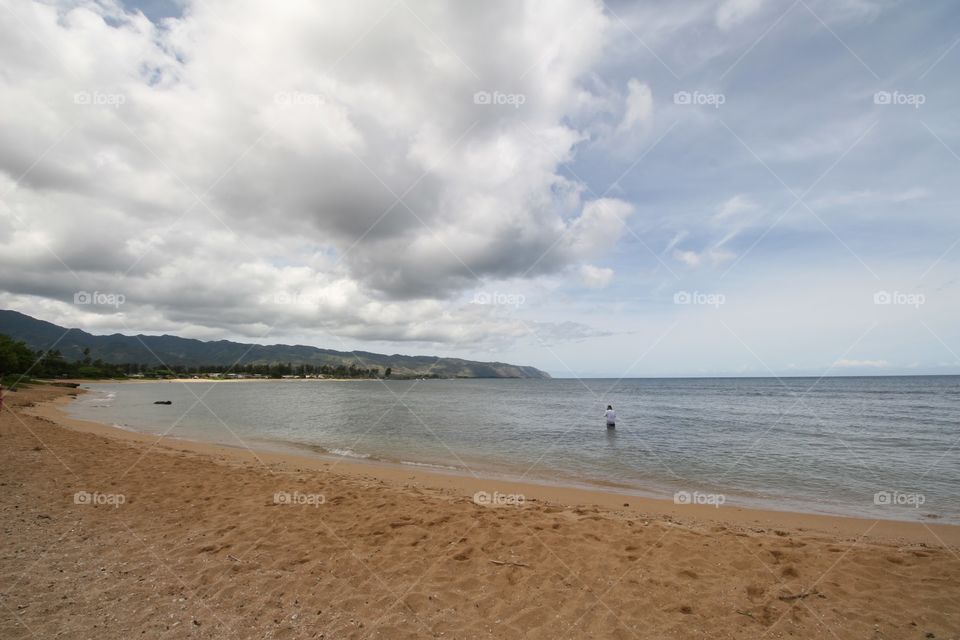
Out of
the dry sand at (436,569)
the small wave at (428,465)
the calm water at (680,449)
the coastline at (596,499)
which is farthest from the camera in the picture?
the small wave at (428,465)

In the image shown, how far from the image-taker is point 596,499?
12.3 meters

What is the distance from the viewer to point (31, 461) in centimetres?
1227

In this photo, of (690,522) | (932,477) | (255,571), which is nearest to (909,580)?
(690,522)

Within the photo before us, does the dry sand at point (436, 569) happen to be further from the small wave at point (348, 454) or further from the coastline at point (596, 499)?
the small wave at point (348, 454)

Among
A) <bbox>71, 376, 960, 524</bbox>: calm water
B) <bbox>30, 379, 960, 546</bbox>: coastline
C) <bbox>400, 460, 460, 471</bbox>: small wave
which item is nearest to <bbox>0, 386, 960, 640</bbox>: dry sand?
<bbox>30, 379, 960, 546</bbox>: coastline

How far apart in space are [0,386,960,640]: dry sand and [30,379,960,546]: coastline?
0.39 ft

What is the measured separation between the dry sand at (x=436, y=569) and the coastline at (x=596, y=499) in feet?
0.39

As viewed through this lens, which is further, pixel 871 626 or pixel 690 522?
pixel 690 522

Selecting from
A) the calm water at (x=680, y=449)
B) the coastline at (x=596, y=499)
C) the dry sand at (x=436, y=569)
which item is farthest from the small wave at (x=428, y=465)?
the dry sand at (x=436, y=569)

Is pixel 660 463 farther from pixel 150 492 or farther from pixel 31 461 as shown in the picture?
pixel 31 461

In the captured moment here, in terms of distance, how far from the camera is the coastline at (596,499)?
9844mm

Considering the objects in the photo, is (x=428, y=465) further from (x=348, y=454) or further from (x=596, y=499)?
(x=596, y=499)

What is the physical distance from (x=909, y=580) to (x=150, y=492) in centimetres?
1471

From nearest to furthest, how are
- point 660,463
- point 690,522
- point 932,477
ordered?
point 690,522
point 932,477
point 660,463
